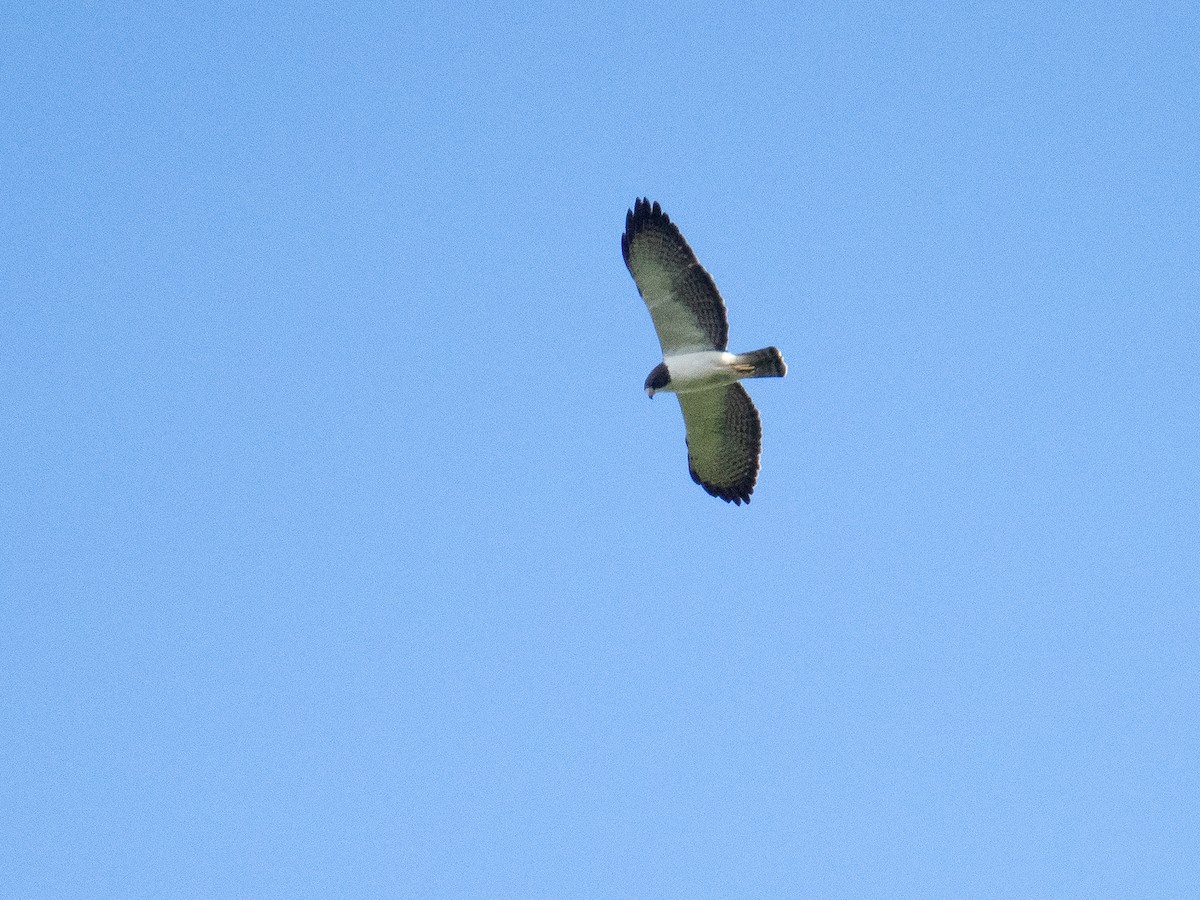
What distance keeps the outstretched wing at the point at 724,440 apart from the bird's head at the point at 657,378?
0.42 metres

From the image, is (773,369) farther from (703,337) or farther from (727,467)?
(727,467)

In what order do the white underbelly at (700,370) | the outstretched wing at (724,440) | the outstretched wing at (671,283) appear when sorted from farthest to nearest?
1. the outstretched wing at (724,440)
2. the white underbelly at (700,370)
3. the outstretched wing at (671,283)

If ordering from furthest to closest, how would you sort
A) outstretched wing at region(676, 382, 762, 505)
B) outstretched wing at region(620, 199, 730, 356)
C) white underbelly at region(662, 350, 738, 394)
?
outstretched wing at region(676, 382, 762, 505), white underbelly at region(662, 350, 738, 394), outstretched wing at region(620, 199, 730, 356)

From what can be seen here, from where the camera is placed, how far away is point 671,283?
560 inches

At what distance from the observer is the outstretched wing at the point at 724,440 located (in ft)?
49.4

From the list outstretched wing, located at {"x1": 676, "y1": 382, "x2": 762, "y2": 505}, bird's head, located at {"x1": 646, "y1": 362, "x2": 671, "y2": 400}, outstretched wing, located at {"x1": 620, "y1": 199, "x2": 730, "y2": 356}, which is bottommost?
outstretched wing, located at {"x1": 676, "y1": 382, "x2": 762, "y2": 505}

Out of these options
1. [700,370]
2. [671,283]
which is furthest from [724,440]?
[671,283]

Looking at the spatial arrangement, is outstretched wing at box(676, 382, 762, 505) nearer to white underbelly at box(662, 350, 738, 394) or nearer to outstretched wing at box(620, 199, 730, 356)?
white underbelly at box(662, 350, 738, 394)

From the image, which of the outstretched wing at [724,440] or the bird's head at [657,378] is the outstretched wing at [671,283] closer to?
the bird's head at [657,378]

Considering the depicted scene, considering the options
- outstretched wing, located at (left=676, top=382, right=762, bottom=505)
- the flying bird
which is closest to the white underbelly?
the flying bird

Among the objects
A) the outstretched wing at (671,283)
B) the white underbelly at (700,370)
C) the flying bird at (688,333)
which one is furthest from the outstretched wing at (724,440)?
the outstretched wing at (671,283)

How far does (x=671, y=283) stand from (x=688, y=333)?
549mm

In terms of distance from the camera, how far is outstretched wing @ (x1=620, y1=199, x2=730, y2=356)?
1406 centimetres

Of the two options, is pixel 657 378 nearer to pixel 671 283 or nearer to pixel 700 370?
pixel 700 370
